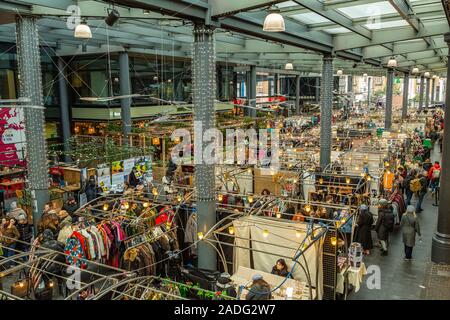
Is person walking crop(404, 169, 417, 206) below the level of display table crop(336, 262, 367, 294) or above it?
above

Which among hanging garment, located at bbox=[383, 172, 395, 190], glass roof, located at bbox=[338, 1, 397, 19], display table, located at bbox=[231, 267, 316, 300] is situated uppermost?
glass roof, located at bbox=[338, 1, 397, 19]

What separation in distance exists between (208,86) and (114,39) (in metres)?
10.6

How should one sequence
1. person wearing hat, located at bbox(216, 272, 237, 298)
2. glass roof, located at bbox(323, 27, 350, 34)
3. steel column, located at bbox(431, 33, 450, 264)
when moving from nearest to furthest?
person wearing hat, located at bbox(216, 272, 237, 298), steel column, located at bbox(431, 33, 450, 264), glass roof, located at bbox(323, 27, 350, 34)

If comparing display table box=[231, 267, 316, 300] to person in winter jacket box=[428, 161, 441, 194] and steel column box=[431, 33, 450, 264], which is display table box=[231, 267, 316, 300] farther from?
person in winter jacket box=[428, 161, 441, 194]

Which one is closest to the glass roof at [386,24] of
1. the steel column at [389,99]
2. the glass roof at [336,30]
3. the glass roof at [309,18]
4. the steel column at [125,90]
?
the glass roof at [336,30]

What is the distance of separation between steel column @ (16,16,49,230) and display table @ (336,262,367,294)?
7.83 meters

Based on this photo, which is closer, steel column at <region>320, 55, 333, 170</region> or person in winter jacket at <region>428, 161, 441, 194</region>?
person in winter jacket at <region>428, 161, 441, 194</region>

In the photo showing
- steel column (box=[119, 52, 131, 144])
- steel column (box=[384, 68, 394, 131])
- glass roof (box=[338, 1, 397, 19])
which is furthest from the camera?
steel column (box=[384, 68, 394, 131])

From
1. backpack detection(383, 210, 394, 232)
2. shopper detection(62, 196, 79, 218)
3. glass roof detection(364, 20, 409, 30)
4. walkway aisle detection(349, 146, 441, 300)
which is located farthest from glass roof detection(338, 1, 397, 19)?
shopper detection(62, 196, 79, 218)

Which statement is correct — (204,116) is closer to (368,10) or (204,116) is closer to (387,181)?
(368,10)

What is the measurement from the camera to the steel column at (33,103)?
1041 centimetres

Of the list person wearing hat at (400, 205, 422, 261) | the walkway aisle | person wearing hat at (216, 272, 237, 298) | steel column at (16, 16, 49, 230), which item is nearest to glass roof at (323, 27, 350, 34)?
the walkway aisle

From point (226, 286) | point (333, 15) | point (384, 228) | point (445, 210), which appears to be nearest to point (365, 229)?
point (384, 228)

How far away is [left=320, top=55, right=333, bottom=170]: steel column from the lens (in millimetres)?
16250
